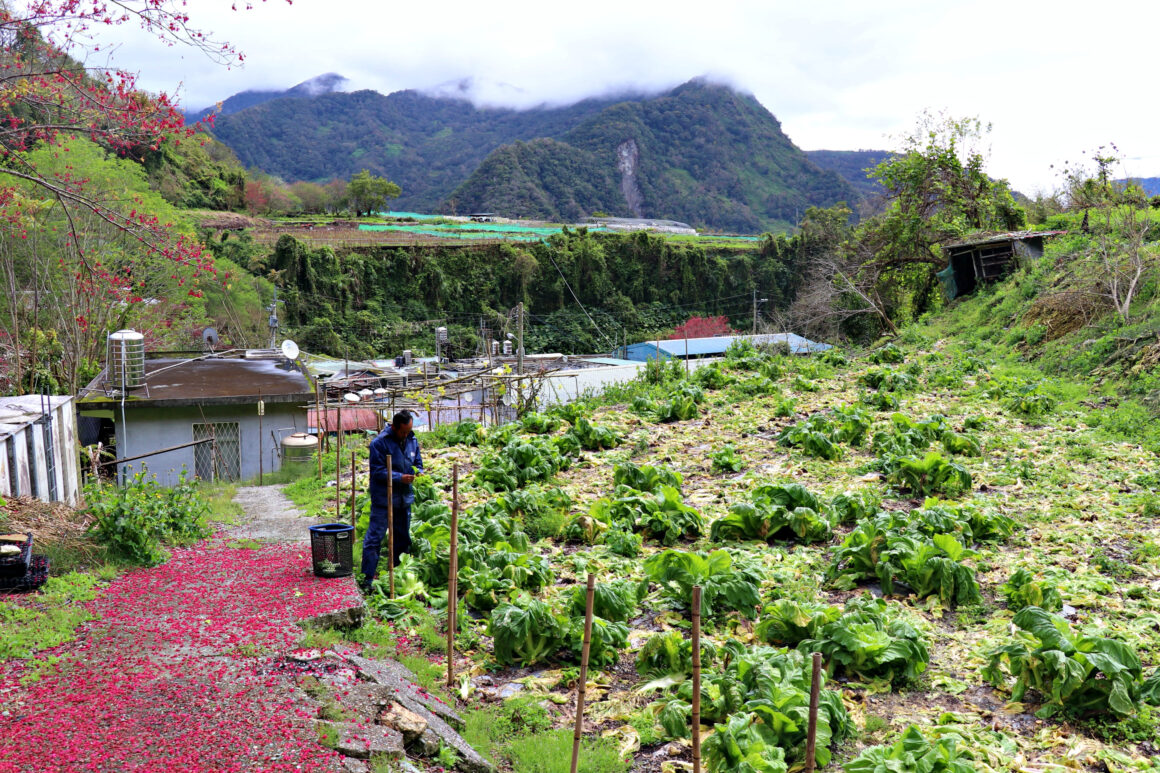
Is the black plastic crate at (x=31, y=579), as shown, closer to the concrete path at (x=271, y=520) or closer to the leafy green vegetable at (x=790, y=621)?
the concrete path at (x=271, y=520)

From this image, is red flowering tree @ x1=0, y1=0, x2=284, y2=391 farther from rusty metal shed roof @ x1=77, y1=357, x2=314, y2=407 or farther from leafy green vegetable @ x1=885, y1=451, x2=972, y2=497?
leafy green vegetable @ x1=885, y1=451, x2=972, y2=497

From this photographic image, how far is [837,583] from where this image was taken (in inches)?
277

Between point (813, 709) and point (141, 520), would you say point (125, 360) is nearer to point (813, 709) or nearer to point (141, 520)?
point (141, 520)

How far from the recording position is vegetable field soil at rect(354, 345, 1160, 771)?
4.76 meters

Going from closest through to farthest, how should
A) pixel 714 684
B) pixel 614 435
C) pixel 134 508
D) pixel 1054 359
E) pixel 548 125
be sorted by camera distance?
pixel 714 684 → pixel 134 508 → pixel 614 435 → pixel 1054 359 → pixel 548 125

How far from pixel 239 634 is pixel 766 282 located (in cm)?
7777

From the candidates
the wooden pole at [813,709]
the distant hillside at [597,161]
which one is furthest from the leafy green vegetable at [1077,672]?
the distant hillside at [597,161]

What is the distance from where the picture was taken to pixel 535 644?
20.4 feet

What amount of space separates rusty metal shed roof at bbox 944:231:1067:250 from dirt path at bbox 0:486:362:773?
20591 millimetres

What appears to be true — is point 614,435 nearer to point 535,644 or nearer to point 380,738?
point 535,644

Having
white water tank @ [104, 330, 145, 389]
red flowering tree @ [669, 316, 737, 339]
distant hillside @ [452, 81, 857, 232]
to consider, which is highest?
distant hillside @ [452, 81, 857, 232]

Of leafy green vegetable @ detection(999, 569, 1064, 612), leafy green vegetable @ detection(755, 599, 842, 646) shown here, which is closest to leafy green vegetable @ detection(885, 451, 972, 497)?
leafy green vegetable @ detection(999, 569, 1064, 612)

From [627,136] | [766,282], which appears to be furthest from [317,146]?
[766,282]

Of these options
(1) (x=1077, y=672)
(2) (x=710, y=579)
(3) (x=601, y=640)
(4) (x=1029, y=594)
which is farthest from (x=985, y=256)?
(3) (x=601, y=640)
